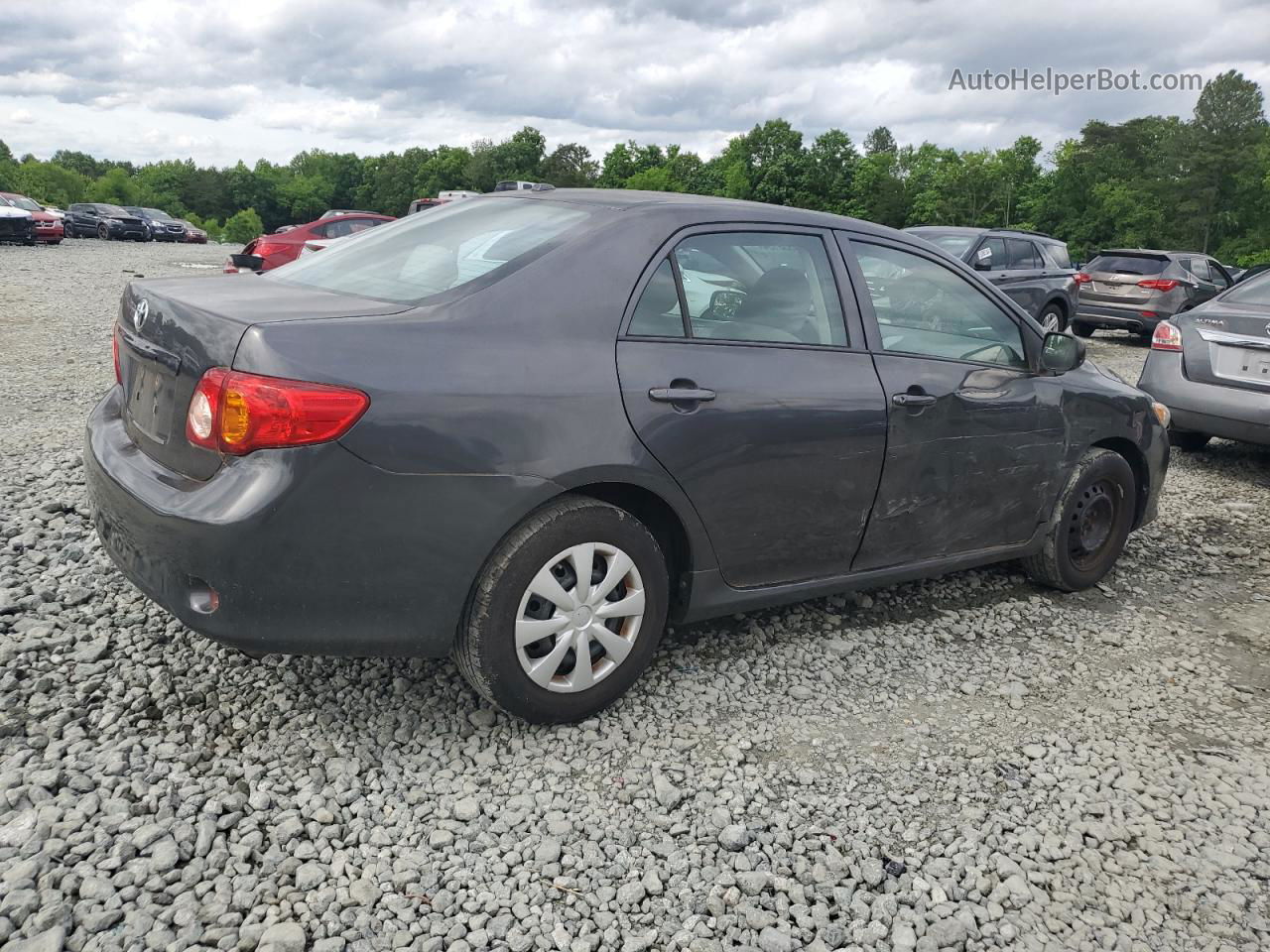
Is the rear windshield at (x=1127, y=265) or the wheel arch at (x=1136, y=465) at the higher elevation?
the rear windshield at (x=1127, y=265)

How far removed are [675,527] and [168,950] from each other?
5.95ft

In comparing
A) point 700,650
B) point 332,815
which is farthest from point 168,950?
point 700,650

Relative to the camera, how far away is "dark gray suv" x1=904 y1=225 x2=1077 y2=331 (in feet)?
40.7

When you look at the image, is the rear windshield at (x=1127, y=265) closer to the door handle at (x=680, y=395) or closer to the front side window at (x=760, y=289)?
the front side window at (x=760, y=289)

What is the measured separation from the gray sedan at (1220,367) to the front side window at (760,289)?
4512mm

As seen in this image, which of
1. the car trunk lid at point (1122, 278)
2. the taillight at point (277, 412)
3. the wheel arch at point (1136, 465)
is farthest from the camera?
the car trunk lid at point (1122, 278)

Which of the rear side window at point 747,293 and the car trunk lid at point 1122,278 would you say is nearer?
the rear side window at point 747,293

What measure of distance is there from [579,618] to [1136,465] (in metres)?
3.21

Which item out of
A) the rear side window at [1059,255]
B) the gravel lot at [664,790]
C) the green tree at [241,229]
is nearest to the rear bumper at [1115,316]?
the rear side window at [1059,255]

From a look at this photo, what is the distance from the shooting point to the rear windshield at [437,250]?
316 cm

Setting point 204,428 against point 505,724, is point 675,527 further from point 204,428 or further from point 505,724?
point 204,428

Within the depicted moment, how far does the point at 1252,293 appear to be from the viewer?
723cm

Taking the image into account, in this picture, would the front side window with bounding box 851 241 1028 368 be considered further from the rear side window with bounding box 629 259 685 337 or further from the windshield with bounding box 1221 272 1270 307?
the windshield with bounding box 1221 272 1270 307

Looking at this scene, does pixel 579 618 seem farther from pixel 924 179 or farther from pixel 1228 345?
pixel 924 179
